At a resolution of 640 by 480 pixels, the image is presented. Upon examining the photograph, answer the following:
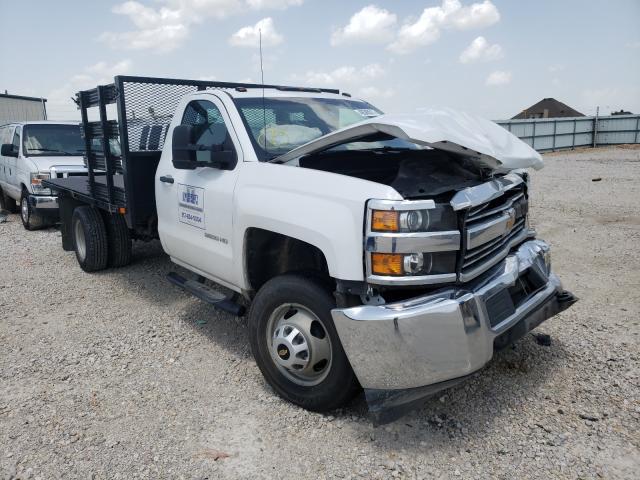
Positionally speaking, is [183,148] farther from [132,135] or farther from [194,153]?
[132,135]

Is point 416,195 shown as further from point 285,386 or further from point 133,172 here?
point 133,172

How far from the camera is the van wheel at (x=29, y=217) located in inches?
360

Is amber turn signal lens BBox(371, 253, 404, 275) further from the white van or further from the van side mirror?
the white van

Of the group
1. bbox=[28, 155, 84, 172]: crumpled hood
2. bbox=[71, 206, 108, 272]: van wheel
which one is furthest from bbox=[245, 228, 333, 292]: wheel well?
bbox=[28, 155, 84, 172]: crumpled hood

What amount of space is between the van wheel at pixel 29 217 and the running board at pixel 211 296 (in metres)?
5.90

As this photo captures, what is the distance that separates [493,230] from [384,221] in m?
0.79

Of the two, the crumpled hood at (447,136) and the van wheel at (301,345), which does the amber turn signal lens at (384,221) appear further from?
the van wheel at (301,345)


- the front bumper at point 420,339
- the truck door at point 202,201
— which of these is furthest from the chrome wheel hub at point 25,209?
the front bumper at point 420,339

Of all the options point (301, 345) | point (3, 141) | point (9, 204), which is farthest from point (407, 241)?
point (9, 204)

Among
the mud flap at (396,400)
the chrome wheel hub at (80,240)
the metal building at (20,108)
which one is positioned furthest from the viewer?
the metal building at (20,108)

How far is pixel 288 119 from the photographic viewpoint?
4102 millimetres

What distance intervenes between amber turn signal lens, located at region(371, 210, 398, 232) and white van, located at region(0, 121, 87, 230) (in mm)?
7508

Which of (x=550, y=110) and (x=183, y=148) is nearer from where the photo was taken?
(x=183, y=148)

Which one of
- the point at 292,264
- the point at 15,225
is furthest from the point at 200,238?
the point at 15,225
